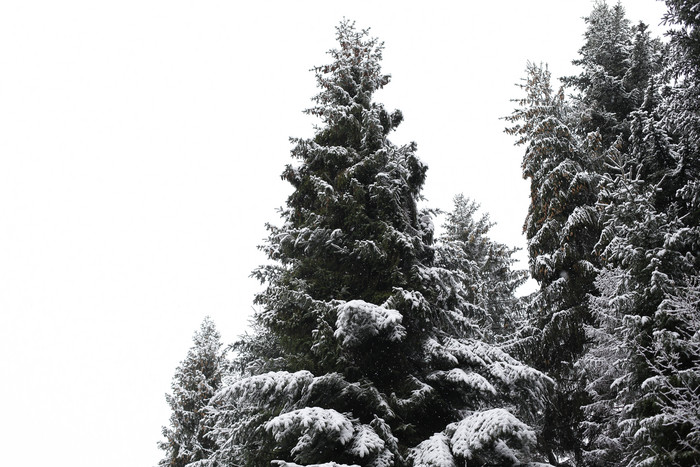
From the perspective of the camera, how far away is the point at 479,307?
12.0 meters

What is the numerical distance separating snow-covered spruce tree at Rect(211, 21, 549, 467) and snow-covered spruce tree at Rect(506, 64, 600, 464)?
4070mm

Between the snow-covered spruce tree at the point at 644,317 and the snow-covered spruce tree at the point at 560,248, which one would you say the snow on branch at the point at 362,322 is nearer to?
the snow-covered spruce tree at the point at 644,317

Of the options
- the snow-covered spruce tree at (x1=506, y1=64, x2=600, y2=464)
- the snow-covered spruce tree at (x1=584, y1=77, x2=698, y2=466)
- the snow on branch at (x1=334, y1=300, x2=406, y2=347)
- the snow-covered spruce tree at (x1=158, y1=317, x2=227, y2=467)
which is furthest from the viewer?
the snow-covered spruce tree at (x1=158, y1=317, x2=227, y2=467)

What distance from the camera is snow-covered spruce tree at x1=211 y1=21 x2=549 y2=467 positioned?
25.1 ft

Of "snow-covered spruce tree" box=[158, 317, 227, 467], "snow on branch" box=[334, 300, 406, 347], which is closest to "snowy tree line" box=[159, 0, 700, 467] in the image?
"snow on branch" box=[334, 300, 406, 347]

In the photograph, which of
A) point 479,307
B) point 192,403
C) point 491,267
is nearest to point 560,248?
point 479,307

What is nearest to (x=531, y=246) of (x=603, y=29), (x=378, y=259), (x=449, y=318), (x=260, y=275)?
(x=449, y=318)

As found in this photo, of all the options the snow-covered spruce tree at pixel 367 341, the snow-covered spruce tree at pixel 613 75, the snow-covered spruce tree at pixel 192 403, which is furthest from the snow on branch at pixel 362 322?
Result: the snow-covered spruce tree at pixel 192 403

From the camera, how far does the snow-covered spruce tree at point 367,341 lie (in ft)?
25.1

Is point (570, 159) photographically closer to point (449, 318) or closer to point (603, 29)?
point (603, 29)

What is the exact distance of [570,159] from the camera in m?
15.0

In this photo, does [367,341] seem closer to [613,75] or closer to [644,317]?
[644,317]

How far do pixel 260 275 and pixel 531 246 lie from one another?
8902mm

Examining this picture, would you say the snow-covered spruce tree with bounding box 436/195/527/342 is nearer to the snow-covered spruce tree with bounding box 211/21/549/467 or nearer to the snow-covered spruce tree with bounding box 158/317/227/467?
the snow-covered spruce tree with bounding box 211/21/549/467
